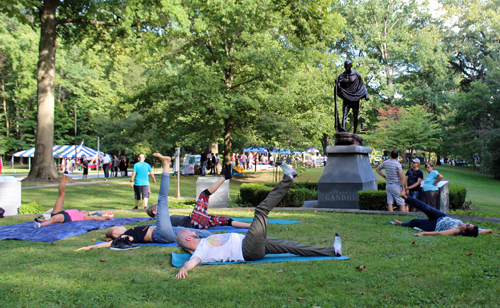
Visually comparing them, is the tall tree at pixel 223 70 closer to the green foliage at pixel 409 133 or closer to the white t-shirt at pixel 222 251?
the green foliage at pixel 409 133

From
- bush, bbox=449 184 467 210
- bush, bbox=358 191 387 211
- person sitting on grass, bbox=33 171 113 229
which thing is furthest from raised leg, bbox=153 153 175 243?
bush, bbox=449 184 467 210

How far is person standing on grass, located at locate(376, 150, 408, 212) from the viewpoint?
10148mm

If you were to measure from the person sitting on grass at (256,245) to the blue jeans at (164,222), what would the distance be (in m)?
0.79

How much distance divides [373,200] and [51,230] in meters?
8.16

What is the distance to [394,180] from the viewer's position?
10.4 metres

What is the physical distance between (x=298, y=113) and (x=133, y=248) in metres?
22.0

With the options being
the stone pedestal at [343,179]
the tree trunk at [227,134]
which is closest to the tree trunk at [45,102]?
the tree trunk at [227,134]

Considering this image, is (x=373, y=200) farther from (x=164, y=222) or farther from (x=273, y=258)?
(x=164, y=222)

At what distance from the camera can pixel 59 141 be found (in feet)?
167

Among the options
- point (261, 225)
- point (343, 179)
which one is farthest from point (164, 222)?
point (343, 179)

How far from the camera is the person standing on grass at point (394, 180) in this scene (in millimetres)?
10148

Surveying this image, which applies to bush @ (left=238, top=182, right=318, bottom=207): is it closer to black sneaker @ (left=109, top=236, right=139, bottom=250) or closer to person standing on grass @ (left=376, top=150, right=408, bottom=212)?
person standing on grass @ (left=376, top=150, right=408, bottom=212)

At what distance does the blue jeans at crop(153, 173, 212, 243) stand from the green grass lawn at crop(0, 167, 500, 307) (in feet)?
1.15

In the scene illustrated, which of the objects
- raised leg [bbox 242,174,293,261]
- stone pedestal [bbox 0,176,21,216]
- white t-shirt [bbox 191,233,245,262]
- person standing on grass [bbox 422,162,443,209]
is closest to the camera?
raised leg [bbox 242,174,293,261]
